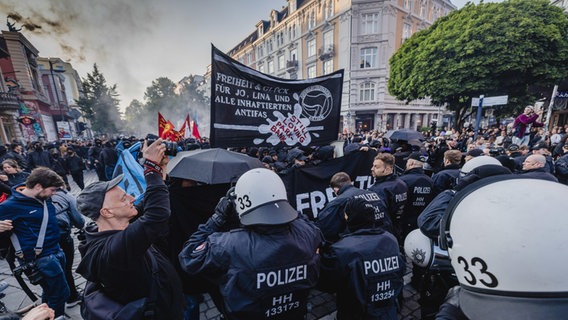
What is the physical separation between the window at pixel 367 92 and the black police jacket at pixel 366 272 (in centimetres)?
2946

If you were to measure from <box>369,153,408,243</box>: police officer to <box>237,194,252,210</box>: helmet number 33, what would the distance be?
2326 millimetres

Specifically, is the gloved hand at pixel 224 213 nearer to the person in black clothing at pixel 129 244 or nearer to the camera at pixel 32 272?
the person in black clothing at pixel 129 244

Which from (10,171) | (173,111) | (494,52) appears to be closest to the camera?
(10,171)

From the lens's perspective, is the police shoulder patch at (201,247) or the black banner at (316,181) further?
the black banner at (316,181)

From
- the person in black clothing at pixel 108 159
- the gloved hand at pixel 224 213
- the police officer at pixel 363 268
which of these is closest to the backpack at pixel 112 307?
the gloved hand at pixel 224 213

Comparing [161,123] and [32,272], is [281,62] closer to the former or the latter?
[161,123]

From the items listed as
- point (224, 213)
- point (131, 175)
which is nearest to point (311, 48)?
point (131, 175)

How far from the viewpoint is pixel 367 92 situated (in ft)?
93.4

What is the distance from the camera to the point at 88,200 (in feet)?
5.54

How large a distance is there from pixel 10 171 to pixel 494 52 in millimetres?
23923

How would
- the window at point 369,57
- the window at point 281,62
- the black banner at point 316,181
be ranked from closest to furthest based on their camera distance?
1. the black banner at point 316,181
2. the window at point 369,57
3. the window at point 281,62

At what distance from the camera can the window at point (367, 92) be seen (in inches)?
1112

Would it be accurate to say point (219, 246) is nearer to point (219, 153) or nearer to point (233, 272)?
point (233, 272)

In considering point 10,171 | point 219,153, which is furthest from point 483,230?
point 10,171
